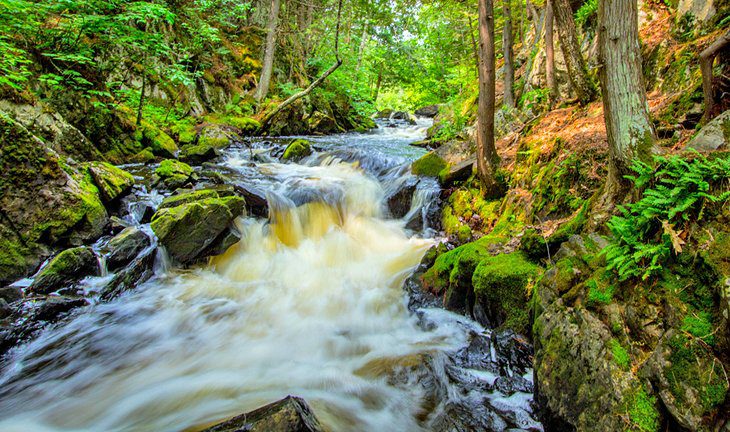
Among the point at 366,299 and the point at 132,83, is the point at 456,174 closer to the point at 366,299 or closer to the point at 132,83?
the point at 366,299

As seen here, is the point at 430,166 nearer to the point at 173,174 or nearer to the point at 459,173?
the point at 459,173

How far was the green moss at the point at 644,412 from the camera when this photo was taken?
2.25 meters

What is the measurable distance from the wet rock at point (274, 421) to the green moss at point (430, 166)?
7796mm

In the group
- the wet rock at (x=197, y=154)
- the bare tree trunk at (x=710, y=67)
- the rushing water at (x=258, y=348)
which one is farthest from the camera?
the wet rock at (x=197, y=154)

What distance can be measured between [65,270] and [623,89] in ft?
26.8

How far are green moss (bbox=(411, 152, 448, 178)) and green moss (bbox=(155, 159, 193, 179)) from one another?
653cm

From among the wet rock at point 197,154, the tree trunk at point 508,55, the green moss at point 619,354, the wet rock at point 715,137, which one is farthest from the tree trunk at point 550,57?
the wet rock at point 197,154

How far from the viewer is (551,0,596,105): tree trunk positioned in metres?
6.60

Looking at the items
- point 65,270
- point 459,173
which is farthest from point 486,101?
point 65,270

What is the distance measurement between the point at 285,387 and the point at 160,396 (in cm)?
139

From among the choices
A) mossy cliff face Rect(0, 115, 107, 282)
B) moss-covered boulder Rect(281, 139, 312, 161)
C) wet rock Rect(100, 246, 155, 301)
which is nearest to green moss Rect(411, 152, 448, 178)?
moss-covered boulder Rect(281, 139, 312, 161)

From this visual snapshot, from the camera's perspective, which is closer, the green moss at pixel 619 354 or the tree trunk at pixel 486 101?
the green moss at pixel 619 354

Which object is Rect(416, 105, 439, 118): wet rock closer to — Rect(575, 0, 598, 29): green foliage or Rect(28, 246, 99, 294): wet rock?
Rect(575, 0, 598, 29): green foliage

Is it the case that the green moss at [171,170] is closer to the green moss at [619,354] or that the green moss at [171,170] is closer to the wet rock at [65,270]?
the wet rock at [65,270]
